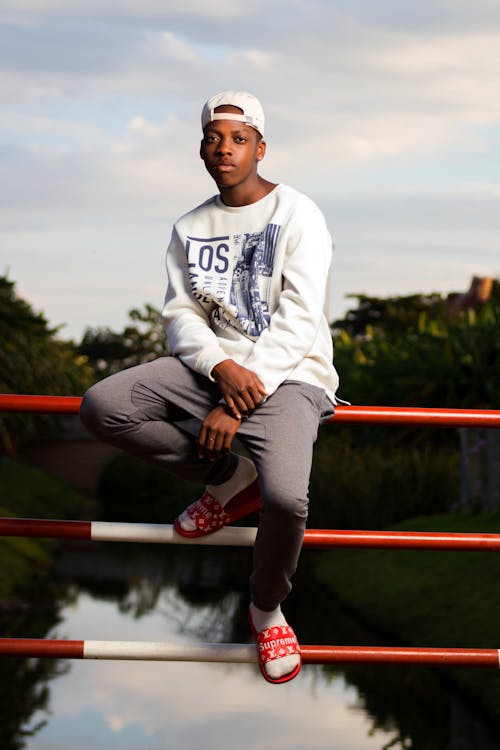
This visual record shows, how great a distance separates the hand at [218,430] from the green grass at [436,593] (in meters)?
7.12

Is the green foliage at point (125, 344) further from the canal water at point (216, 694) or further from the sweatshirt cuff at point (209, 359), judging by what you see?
the sweatshirt cuff at point (209, 359)

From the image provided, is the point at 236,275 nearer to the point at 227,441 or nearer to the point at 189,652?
the point at 227,441

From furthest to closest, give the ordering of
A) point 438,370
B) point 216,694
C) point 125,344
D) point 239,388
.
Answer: point 125,344
point 438,370
point 216,694
point 239,388

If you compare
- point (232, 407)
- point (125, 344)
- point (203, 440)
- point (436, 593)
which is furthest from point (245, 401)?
point (125, 344)

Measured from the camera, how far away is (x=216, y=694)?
426 inches

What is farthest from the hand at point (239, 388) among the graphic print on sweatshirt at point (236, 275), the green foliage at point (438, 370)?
the green foliage at point (438, 370)

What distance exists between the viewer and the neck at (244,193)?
3170mm

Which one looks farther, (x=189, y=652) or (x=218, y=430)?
(x=189, y=652)

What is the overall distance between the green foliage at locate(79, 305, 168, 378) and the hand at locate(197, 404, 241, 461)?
→ 47666 millimetres

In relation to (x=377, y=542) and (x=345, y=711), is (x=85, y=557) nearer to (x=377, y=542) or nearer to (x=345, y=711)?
(x=345, y=711)

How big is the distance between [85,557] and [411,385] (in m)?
8.58

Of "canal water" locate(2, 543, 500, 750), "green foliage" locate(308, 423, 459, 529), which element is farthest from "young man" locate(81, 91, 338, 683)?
"green foliage" locate(308, 423, 459, 529)

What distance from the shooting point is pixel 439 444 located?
2116 cm

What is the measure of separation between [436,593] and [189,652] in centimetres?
1114
